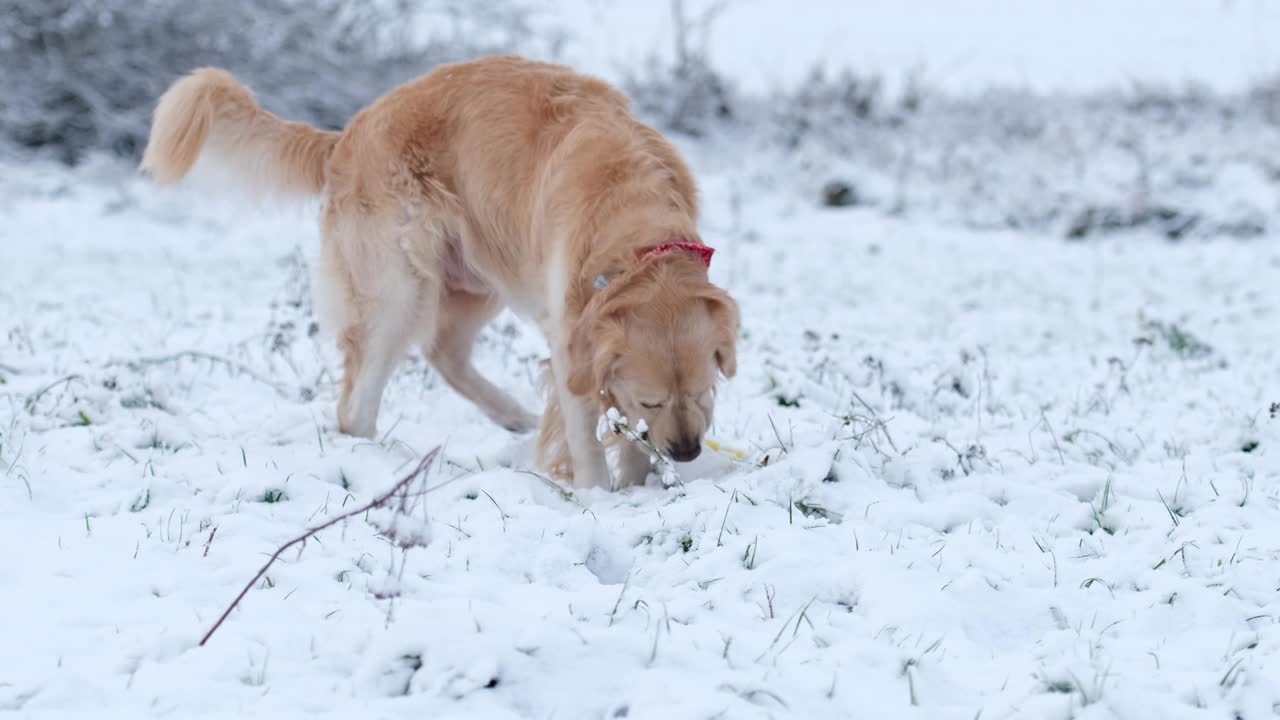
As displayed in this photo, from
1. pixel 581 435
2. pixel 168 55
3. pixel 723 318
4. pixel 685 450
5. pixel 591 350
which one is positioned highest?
pixel 168 55

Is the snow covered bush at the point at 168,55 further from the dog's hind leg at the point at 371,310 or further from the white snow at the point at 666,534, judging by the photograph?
the dog's hind leg at the point at 371,310

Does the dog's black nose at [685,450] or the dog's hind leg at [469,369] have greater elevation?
the dog's black nose at [685,450]

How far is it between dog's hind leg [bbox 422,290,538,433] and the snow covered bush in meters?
6.68

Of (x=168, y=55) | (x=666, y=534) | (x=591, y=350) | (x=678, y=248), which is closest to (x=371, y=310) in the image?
(x=591, y=350)

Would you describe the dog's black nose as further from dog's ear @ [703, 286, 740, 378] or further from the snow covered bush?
the snow covered bush

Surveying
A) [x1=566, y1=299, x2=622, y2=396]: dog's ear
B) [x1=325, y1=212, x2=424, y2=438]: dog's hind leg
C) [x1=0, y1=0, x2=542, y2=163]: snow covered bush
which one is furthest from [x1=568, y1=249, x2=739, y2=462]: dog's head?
[x1=0, y1=0, x2=542, y2=163]: snow covered bush

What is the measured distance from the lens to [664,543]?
3.04 metres

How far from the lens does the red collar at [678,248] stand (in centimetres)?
347

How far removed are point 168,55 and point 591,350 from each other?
28.9ft

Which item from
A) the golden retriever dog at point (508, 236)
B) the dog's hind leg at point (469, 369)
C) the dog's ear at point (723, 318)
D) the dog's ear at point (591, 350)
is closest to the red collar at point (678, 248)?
the golden retriever dog at point (508, 236)

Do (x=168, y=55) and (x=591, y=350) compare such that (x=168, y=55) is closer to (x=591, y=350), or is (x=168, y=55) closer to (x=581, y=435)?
(x=581, y=435)

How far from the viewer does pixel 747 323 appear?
6777 millimetres

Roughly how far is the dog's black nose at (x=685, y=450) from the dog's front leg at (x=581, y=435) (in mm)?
455

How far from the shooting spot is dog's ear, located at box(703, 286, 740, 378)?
351cm
